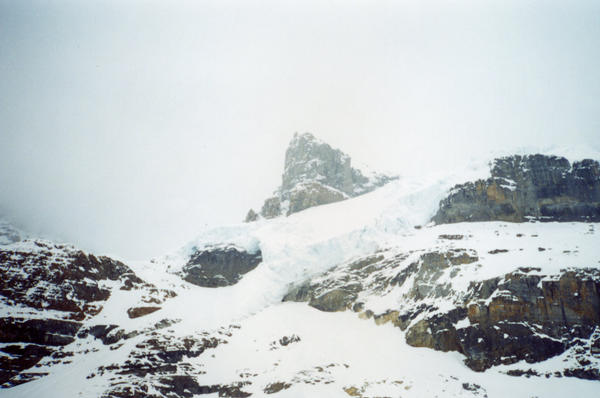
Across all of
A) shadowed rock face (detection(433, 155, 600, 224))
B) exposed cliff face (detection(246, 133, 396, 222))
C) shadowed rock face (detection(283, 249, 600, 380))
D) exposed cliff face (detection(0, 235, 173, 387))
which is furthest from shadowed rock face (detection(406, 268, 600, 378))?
exposed cliff face (detection(246, 133, 396, 222))

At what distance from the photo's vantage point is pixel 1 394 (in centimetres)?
4531

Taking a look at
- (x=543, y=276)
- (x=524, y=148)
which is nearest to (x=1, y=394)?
(x=543, y=276)

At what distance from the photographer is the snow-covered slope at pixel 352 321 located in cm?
4334

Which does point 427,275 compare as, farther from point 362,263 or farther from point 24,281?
point 24,281

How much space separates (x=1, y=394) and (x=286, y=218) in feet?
202

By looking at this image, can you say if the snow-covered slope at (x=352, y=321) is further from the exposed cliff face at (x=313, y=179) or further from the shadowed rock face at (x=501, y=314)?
the exposed cliff face at (x=313, y=179)

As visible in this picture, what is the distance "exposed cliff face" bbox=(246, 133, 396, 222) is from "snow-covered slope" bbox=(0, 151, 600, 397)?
20.2 metres

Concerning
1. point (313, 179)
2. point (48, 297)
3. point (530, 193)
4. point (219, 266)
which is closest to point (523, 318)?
point (530, 193)

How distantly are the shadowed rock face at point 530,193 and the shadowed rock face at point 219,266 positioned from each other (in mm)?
43239

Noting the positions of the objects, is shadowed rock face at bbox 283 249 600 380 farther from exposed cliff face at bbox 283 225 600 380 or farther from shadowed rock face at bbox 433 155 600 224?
shadowed rock face at bbox 433 155 600 224

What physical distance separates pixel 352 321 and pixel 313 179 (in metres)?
57.7

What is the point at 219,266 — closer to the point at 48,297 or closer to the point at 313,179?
the point at 48,297

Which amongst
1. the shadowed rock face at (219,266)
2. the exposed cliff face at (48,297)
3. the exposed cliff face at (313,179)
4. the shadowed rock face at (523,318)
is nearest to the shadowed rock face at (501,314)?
the shadowed rock face at (523,318)

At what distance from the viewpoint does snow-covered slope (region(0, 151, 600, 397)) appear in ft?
142
